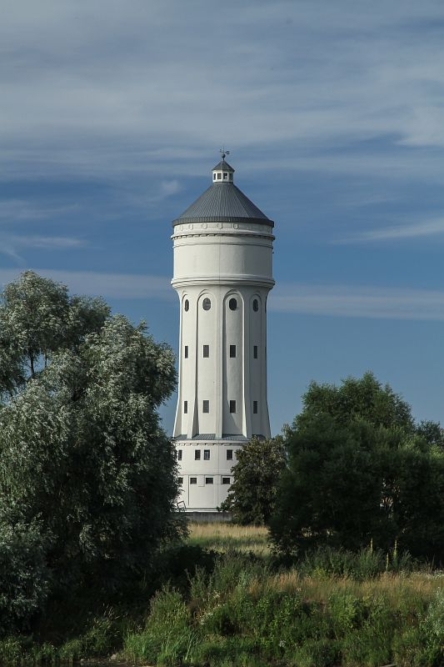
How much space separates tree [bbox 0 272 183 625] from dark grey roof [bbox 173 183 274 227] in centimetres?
7409

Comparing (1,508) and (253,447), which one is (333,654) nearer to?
(1,508)

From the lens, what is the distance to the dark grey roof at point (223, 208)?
385ft

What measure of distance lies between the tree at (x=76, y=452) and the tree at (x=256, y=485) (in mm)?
38138

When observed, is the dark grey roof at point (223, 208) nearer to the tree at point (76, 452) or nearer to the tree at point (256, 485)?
the tree at point (256, 485)

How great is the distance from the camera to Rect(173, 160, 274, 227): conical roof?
385 feet

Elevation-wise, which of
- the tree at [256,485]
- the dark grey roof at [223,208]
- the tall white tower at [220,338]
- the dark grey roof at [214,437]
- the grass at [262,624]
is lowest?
the grass at [262,624]

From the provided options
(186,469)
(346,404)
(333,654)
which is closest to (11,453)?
(333,654)

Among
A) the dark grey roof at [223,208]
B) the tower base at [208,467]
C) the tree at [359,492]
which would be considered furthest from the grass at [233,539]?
the dark grey roof at [223,208]

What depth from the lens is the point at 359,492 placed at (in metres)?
49.6

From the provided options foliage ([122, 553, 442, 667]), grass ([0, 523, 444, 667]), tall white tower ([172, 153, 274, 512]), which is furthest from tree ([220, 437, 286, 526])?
foliage ([122, 553, 442, 667])

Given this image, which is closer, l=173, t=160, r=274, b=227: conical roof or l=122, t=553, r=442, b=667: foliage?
l=122, t=553, r=442, b=667: foliage

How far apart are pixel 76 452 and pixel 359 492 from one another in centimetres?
1285

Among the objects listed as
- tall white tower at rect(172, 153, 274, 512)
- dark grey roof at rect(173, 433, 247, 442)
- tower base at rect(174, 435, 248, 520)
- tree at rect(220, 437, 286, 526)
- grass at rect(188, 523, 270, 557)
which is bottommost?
grass at rect(188, 523, 270, 557)

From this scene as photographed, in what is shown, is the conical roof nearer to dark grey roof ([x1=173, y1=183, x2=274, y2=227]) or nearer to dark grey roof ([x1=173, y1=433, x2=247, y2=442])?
dark grey roof ([x1=173, y1=183, x2=274, y2=227])
